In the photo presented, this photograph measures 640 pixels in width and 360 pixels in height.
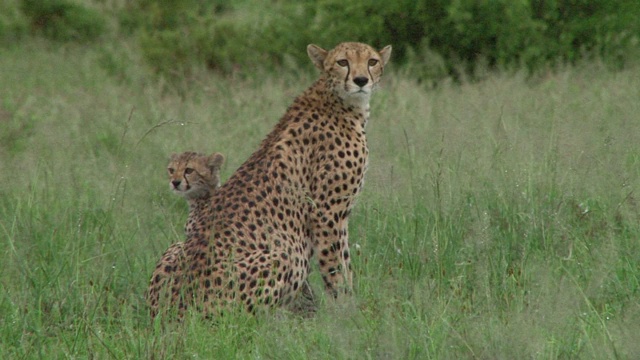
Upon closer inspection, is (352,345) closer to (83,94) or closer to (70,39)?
(83,94)

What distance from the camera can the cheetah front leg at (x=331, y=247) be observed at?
4.83 m

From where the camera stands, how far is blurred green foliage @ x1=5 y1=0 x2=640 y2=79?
31.3 ft

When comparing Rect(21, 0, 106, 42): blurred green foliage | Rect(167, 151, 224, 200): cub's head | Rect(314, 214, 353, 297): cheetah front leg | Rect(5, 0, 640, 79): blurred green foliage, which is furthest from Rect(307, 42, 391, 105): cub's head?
Rect(21, 0, 106, 42): blurred green foliage

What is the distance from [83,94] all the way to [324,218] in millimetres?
5738

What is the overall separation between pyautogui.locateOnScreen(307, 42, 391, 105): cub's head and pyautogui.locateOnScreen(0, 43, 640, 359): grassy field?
0.48 m

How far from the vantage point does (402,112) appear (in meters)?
7.75

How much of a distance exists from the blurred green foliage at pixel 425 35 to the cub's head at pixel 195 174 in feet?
12.9

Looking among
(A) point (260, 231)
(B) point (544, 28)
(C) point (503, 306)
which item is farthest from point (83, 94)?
(C) point (503, 306)

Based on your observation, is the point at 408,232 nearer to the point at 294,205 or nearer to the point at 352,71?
the point at 294,205

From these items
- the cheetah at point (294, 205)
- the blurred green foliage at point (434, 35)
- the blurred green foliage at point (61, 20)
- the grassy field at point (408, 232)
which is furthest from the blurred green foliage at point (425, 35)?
the cheetah at point (294, 205)

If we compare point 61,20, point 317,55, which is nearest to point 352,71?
point 317,55

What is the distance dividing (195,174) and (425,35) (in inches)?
195

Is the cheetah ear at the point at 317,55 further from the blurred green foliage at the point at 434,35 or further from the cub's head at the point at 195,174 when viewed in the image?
the blurred green foliage at the point at 434,35

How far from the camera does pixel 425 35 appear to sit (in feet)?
32.8
